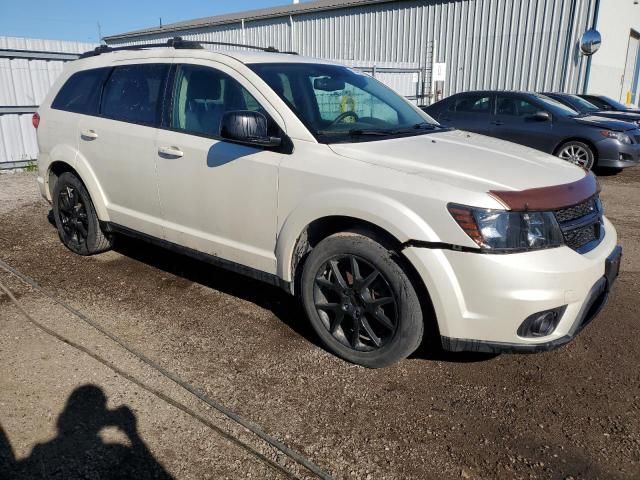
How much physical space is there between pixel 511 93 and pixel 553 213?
28.1 ft

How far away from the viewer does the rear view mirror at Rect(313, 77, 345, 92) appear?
3968 mm

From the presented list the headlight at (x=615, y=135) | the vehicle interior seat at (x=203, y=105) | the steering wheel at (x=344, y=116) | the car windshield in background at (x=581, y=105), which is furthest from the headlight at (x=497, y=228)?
the car windshield in background at (x=581, y=105)

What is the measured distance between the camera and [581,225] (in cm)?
292

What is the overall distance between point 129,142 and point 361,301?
2333 mm

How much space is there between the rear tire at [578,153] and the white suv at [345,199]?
21.8 ft

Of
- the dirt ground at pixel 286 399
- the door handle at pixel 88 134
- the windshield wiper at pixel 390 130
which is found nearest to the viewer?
the dirt ground at pixel 286 399

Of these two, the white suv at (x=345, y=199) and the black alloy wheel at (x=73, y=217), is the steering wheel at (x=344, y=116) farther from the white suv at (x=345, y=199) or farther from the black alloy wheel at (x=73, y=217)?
the black alloy wheel at (x=73, y=217)

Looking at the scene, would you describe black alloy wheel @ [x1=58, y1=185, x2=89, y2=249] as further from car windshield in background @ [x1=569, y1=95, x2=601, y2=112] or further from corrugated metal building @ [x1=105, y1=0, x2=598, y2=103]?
corrugated metal building @ [x1=105, y1=0, x2=598, y2=103]

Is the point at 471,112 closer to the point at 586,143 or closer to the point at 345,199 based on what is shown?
the point at 586,143

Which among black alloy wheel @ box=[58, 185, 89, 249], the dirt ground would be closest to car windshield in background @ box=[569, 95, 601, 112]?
the dirt ground

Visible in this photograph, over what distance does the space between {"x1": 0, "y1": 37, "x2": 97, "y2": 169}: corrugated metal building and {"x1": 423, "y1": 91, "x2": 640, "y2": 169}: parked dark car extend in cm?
813

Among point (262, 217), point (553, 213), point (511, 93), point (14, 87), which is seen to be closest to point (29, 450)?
point (262, 217)

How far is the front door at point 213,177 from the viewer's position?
3436mm

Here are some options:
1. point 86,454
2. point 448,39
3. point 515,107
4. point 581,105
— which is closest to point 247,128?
point 86,454
